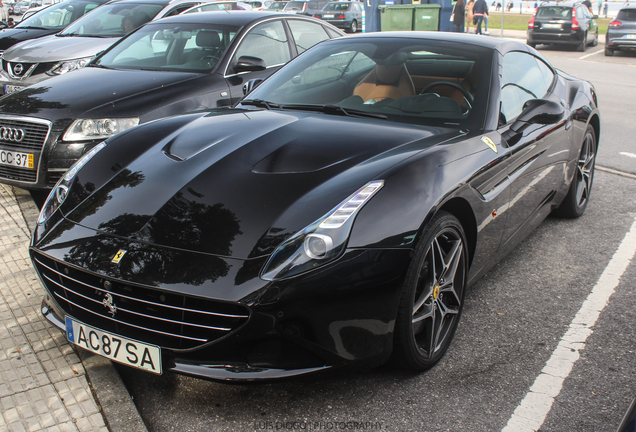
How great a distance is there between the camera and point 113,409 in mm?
2424

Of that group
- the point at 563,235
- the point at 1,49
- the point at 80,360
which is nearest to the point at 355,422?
the point at 80,360

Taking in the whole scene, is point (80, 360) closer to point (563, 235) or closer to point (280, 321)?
point (280, 321)

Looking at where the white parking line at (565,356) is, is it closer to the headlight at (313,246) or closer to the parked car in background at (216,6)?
the headlight at (313,246)

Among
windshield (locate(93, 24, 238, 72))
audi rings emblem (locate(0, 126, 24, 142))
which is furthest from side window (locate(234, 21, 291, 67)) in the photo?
audi rings emblem (locate(0, 126, 24, 142))

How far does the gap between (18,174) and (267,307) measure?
3399 mm

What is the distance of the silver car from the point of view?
6.84m

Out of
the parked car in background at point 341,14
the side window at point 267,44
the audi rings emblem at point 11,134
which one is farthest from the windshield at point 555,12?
the audi rings emblem at point 11,134

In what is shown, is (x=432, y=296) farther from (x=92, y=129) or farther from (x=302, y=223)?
(x=92, y=129)

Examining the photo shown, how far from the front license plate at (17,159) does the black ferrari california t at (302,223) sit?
185cm

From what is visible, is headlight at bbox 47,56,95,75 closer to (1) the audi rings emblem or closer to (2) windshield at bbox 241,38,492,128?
(1) the audi rings emblem

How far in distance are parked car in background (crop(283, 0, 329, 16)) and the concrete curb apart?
3049 centimetres

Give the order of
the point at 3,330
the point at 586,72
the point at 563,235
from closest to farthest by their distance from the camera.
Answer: the point at 3,330
the point at 563,235
the point at 586,72

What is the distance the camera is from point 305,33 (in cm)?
662

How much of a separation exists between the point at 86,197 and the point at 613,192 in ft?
15.5
